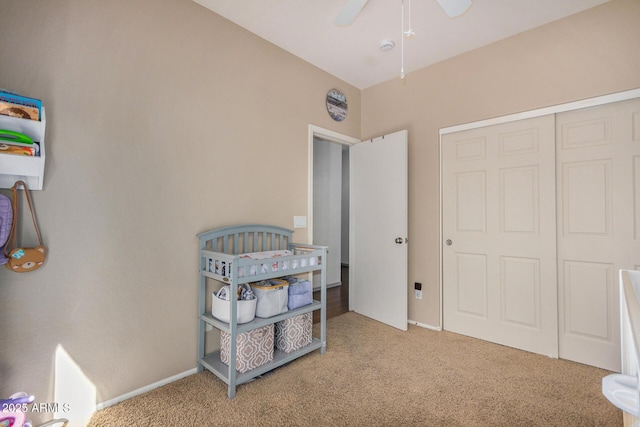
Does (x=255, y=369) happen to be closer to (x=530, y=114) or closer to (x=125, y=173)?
(x=125, y=173)

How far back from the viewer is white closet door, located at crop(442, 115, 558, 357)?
2342 millimetres

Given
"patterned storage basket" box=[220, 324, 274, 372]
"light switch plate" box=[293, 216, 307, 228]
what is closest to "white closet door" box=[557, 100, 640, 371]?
"light switch plate" box=[293, 216, 307, 228]

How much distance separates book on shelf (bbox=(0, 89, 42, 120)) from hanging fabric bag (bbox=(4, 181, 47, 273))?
1.08 feet

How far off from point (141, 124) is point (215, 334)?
1551 mm

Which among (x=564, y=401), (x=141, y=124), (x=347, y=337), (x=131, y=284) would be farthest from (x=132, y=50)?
(x=564, y=401)

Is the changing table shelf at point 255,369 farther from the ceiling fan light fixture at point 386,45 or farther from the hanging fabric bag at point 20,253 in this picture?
the ceiling fan light fixture at point 386,45

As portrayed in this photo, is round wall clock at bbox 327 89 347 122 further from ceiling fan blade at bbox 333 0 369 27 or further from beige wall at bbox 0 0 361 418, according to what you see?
ceiling fan blade at bbox 333 0 369 27

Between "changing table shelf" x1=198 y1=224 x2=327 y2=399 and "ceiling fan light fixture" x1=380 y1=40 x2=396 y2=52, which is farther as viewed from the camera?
"ceiling fan light fixture" x1=380 y1=40 x2=396 y2=52

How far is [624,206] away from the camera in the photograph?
2.04m

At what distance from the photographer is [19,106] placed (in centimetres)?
139

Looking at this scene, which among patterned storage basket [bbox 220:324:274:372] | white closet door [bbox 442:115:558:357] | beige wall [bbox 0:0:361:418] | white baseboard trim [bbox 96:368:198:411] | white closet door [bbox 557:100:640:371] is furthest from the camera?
white closet door [bbox 442:115:558:357]

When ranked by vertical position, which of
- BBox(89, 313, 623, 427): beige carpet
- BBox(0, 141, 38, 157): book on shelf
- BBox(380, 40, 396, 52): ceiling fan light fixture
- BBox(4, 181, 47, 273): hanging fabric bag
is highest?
BBox(380, 40, 396, 52): ceiling fan light fixture

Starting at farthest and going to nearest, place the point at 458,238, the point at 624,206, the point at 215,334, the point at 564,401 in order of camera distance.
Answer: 1. the point at 458,238
2. the point at 215,334
3. the point at 624,206
4. the point at 564,401

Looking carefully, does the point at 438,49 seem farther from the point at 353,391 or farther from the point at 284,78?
the point at 353,391
